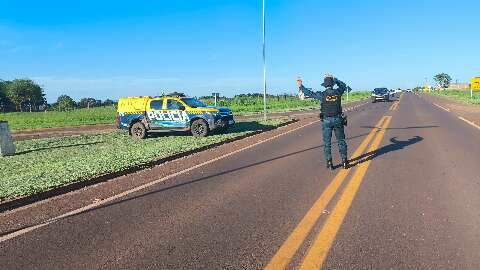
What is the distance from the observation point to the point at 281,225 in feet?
17.2

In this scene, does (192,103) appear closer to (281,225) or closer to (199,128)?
(199,128)

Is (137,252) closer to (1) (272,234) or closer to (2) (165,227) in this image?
(2) (165,227)

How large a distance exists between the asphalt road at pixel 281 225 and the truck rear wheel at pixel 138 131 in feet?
35.6

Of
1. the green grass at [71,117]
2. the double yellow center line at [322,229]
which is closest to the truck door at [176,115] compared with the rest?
the double yellow center line at [322,229]

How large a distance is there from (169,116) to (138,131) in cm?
160

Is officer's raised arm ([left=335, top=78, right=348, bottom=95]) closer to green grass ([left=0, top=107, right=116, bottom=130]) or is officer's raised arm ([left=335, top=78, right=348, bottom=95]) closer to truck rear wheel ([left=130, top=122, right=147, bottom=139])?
truck rear wheel ([left=130, top=122, right=147, bottom=139])

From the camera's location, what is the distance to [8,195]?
791cm

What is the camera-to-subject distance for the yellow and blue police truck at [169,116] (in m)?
18.7

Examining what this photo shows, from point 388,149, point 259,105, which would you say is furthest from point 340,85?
point 259,105

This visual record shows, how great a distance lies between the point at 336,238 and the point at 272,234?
2.29 feet

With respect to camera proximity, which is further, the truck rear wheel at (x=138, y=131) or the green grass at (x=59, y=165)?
the truck rear wheel at (x=138, y=131)

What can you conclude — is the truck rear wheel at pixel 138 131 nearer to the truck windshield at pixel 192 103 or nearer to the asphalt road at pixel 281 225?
the truck windshield at pixel 192 103

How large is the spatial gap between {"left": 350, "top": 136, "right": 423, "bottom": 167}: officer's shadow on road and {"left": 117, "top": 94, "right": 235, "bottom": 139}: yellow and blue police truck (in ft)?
25.0

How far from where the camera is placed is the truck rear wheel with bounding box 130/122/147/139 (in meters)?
19.4
